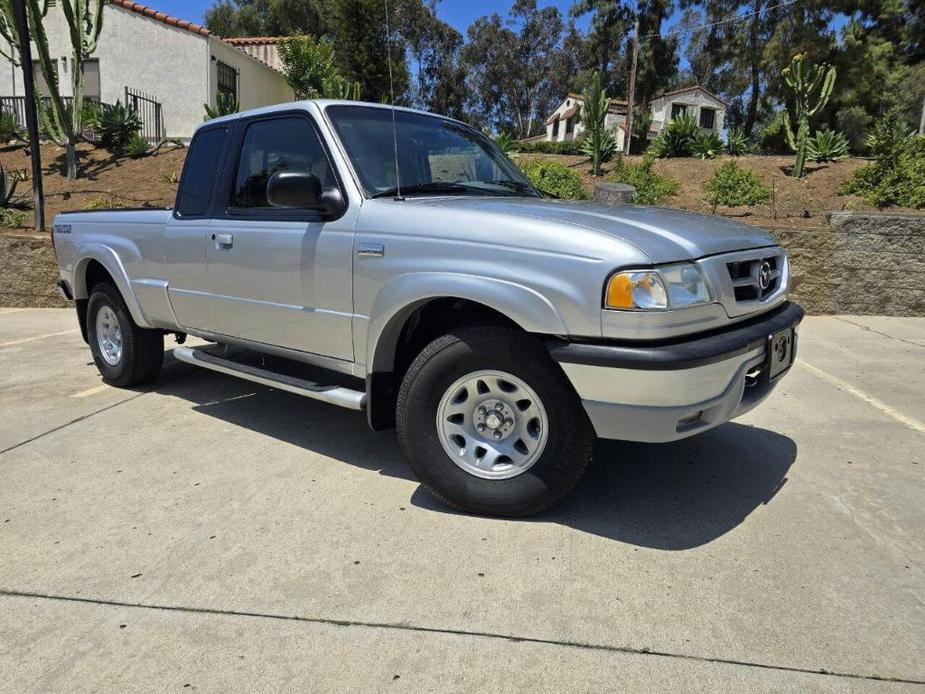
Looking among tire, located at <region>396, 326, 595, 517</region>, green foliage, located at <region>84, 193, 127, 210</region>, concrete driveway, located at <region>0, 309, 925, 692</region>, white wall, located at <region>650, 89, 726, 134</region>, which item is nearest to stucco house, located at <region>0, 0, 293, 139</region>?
green foliage, located at <region>84, 193, 127, 210</region>

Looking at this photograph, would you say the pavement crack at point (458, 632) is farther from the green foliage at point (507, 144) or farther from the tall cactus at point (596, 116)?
the green foliage at point (507, 144)

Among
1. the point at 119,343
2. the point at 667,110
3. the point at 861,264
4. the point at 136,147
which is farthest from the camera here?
the point at 667,110

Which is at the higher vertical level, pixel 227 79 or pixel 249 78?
pixel 249 78

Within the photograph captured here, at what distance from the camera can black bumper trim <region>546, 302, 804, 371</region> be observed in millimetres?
2582

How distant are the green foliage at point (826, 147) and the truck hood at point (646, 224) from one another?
43.2 ft

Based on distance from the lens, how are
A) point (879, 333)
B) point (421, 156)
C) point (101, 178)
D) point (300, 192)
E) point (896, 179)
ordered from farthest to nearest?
1. point (101, 178)
2. point (896, 179)
3. point (879, 333)
4. point (421, 156)
5. point (300, 192)

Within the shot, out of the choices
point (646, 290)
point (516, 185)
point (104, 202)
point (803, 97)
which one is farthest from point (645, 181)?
point (646, 290)

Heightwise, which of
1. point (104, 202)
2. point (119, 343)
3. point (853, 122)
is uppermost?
point (853, 122)

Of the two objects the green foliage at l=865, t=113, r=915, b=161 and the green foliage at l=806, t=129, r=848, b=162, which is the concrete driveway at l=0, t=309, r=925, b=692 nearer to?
the green foliage at l=865, t=113, r=915, b=161

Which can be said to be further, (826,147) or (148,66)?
(148,66)

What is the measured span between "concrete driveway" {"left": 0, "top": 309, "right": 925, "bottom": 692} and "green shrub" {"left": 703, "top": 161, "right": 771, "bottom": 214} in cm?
872

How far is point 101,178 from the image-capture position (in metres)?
14.0

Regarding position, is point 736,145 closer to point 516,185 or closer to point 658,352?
point 516,185

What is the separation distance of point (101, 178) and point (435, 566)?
13988 mm
